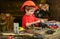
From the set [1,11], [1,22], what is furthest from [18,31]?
[1,11]

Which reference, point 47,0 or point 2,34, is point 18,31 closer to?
point 2,34

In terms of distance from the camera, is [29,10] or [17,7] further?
[17,7]

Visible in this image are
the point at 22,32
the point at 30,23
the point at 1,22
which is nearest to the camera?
the point at 22,32

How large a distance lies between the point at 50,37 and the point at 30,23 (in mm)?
522

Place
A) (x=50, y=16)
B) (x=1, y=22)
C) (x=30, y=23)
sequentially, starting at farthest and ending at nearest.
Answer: (x=50, y=16) → (x=1, y=22) → (x=30, y=23)

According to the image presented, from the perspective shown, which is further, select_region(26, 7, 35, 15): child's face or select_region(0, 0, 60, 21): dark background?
select_region(0, 0, 60, 21): dark background

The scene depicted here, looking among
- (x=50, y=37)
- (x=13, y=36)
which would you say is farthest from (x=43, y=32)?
(x=13, y=36)

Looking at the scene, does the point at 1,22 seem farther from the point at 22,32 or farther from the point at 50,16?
the point at 22,32

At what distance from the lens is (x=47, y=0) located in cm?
522

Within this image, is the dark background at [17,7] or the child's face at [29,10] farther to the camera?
the dark background at [17,7]

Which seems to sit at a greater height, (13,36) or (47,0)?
(47,0)

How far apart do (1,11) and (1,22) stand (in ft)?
3.83

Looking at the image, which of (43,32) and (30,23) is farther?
(30,23)

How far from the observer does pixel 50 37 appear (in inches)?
91.2
